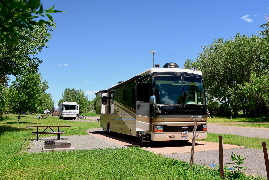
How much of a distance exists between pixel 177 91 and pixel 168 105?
765 mm

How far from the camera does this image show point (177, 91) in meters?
11.1

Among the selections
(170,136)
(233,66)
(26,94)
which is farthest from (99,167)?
(233,66)

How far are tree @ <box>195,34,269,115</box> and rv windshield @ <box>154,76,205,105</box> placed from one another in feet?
101

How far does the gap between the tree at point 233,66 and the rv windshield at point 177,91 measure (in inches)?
1217

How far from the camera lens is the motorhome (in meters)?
10.9

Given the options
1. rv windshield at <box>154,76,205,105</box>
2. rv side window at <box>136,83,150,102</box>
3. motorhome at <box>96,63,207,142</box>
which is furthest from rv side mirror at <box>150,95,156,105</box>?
rv side window at <box>136,83,150,102</box>

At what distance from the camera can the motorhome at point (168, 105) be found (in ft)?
35.7

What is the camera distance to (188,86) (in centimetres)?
1141

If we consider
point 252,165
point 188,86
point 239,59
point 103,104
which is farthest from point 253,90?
point 252,165

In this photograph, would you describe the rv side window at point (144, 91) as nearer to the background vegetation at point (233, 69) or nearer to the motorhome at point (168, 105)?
the motorhome at point (168, 105)

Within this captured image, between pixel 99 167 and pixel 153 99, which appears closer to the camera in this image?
pixel 99 167

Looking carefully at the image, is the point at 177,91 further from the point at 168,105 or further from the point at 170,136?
the point at 170,136

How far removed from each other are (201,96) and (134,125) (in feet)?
10.9

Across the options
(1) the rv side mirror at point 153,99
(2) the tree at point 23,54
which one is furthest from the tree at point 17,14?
(2) the tree at point 23,54
